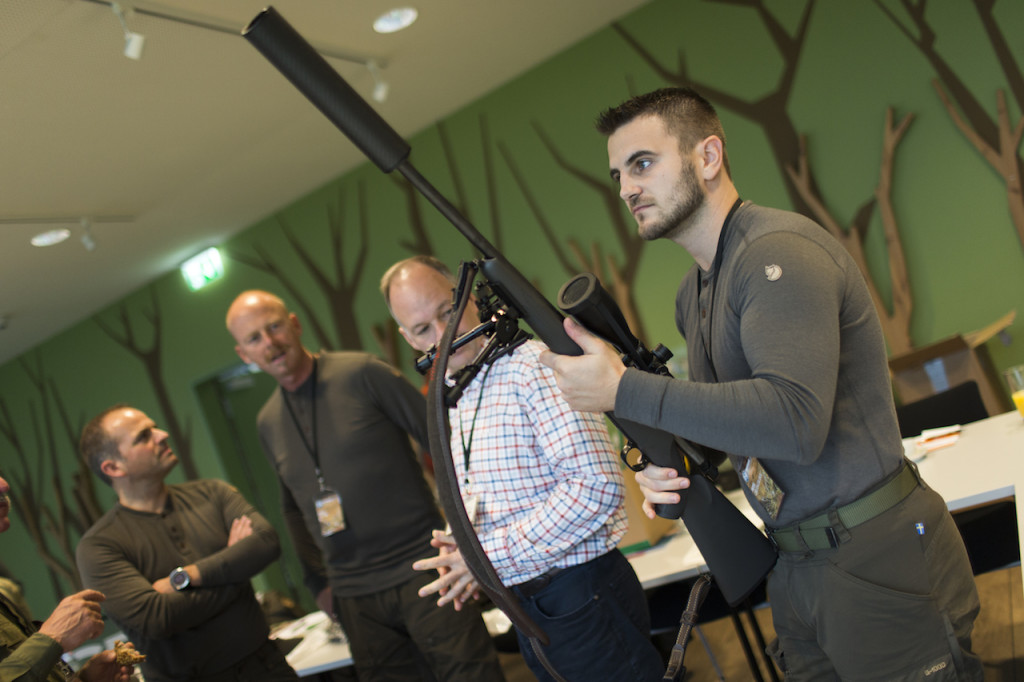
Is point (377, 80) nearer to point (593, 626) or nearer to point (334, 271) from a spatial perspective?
point (334, 271)

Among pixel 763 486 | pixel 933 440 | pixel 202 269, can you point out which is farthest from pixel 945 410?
pixel 202 269

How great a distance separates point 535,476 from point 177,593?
1.56 metres

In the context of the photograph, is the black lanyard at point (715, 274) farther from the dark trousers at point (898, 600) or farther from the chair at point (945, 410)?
the chair at point (945, 410)

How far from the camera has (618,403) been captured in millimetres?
1189

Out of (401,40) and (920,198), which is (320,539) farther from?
(920,198)

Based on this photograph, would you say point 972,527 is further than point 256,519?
No

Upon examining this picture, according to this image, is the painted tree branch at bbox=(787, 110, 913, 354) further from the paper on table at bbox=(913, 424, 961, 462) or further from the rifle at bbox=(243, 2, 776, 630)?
the rifle at bbox=(243, 2, 776, 630)

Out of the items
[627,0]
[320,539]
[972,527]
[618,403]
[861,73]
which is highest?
[627,0]

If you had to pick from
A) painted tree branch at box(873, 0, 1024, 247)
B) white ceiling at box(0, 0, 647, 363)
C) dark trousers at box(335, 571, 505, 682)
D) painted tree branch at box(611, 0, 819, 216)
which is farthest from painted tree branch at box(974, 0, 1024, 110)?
dark trousers at box(335, 571, 505, 682)

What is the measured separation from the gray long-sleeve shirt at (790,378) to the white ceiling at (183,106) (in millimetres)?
2498

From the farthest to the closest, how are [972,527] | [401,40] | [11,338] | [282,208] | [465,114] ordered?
1. [11,338]
2. [282,208]
3. [465,114]
4. [401,40]
5. [972,527]

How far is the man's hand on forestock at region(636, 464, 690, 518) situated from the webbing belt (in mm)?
206

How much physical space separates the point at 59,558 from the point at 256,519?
5.56 metres

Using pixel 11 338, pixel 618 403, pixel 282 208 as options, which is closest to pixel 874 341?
pixel 618 403
